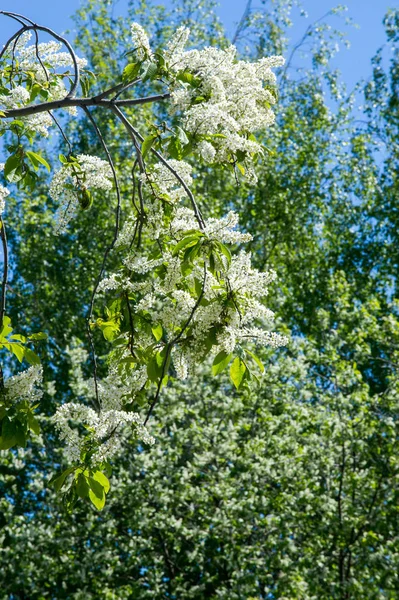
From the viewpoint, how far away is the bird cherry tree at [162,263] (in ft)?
9.54

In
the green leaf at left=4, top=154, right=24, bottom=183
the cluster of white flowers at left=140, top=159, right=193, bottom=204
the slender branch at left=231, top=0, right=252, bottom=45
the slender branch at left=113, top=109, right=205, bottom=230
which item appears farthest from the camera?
the slender branch at left=231, top=0, right=252, bottom=45

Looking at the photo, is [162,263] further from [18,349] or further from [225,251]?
[18,349]

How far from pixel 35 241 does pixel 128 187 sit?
8.35ft

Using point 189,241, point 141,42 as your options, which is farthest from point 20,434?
point 141,42

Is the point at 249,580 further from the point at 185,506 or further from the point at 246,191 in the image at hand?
the point at 246,191

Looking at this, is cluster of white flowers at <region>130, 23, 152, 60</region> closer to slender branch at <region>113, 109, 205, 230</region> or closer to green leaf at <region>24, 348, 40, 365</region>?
slender branch at <region>113, 109, 205, 230</region>

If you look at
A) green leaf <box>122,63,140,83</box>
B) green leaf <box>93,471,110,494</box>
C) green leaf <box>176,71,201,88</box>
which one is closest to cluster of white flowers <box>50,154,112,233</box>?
green leaf <box>122,63,140,83</box>

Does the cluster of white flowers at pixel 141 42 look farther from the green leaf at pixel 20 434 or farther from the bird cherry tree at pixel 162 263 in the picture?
the green leaf at pixel 20 434

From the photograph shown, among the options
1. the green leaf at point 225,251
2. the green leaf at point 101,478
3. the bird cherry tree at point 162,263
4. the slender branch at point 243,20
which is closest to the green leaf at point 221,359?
the bird cherry tree at point 162,263

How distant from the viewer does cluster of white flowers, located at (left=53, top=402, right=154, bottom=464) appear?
9.99 feet

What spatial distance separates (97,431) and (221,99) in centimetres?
129

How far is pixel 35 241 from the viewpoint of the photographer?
16562 mm

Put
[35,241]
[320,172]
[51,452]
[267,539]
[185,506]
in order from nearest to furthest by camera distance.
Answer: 1. [267,539]
2. [185,506]
3. [51,452]
4. [35,241]
5. [320,172]

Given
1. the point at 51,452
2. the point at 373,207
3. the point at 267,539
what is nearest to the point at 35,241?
the point at 51,452
